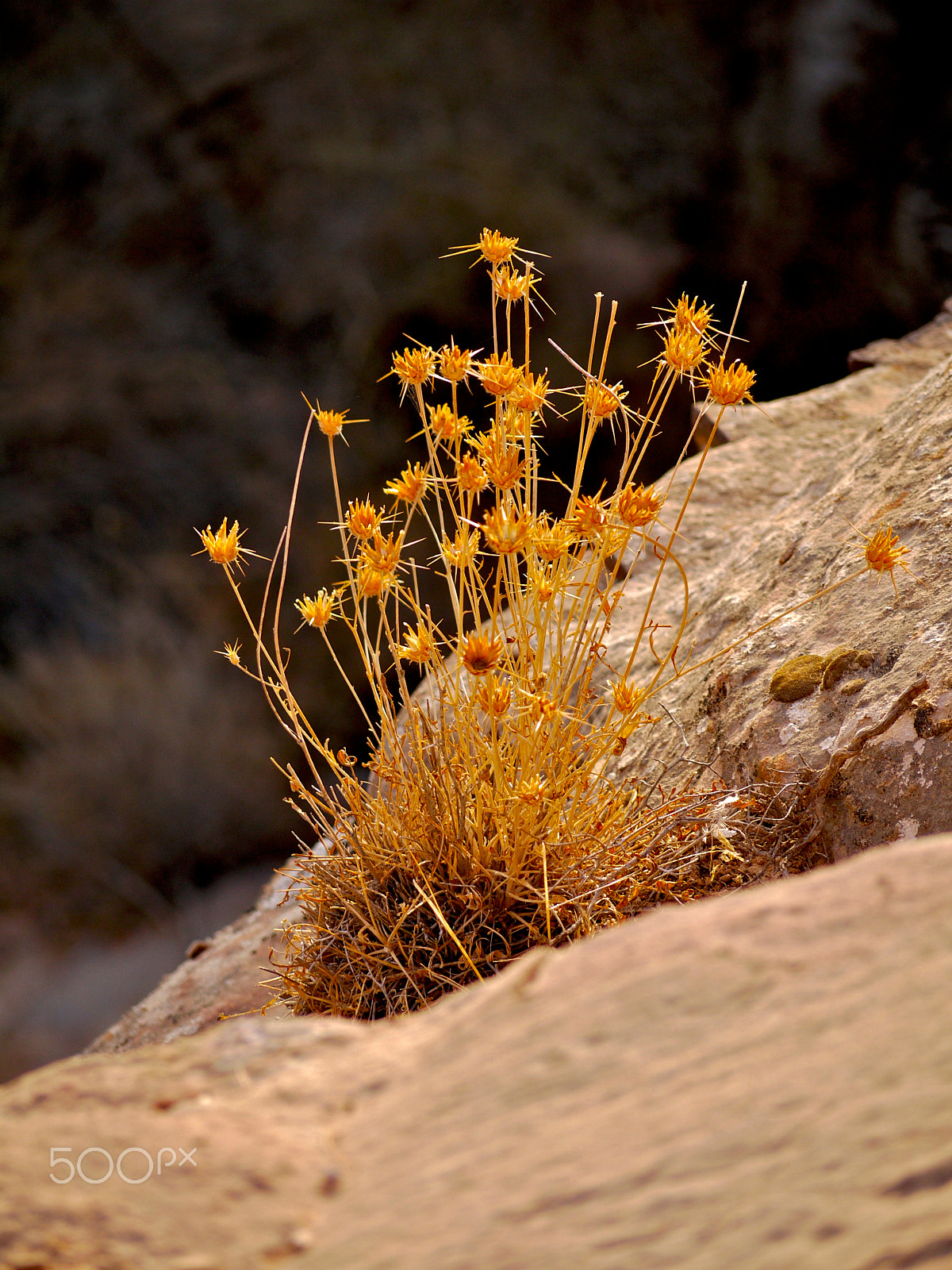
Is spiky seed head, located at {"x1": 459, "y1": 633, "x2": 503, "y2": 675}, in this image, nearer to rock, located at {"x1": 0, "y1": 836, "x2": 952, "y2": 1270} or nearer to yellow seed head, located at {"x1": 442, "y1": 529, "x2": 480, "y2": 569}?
yellow seed head, located at {"x1": 442, "y1": 529, "x2": 480, "y2": 569}

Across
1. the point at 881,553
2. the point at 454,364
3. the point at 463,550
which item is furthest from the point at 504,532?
the point at 881,553

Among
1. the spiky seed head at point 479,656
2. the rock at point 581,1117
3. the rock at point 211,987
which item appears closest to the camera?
the rock at point 581,1117

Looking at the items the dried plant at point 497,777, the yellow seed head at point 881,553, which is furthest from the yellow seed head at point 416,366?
the yellow seed head at point 881,553

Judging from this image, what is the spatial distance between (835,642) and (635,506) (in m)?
0.28

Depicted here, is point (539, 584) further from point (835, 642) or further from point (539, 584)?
point (835, 642)

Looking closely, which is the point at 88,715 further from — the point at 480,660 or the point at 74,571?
the point at 480,660

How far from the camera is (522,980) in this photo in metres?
0.37

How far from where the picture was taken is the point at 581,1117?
12.0 inches

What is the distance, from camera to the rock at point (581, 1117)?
264 millimetres

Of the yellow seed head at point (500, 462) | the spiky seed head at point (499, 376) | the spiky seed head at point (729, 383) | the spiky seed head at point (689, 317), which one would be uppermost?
the spiky seed head at point (689, 317)

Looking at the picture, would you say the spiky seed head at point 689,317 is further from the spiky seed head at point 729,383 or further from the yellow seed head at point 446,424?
the yellow seed head at point 446,424

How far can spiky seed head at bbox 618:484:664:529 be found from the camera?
2.20 feet

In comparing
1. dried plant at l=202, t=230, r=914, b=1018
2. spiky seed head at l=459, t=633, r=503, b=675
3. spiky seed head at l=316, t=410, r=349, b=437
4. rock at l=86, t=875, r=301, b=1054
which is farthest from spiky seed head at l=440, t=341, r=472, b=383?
rock at l=86, t=875, r=301, b=1054

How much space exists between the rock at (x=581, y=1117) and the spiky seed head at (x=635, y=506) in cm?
33
